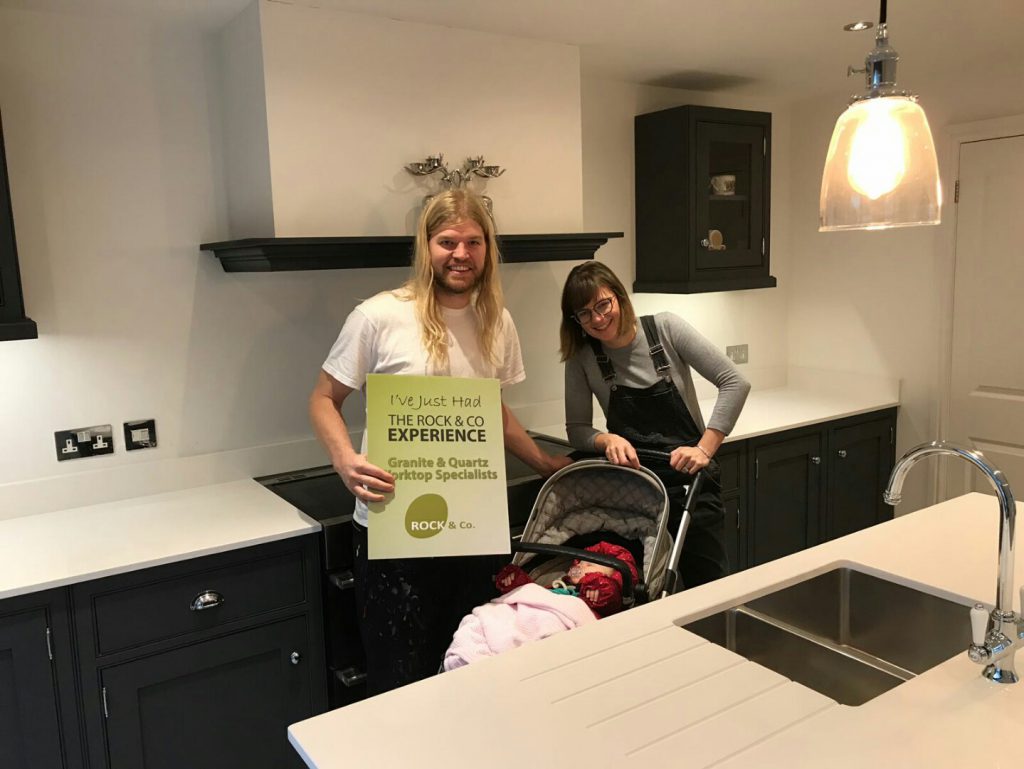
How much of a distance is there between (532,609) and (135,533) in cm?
115

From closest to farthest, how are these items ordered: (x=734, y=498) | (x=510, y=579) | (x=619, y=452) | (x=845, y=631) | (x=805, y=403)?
(x=845, y=631) < (x=510, y=579) < (x=619, y=452) < (x=734, y=498) < (x=805, y=403)

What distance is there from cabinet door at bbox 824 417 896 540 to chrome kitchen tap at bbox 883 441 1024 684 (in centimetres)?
234

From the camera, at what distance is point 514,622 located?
180cm

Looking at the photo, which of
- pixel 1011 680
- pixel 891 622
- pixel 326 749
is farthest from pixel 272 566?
pixel 1011 680

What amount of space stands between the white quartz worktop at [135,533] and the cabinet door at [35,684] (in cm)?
8

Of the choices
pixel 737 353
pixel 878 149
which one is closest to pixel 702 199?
pixel 737 353

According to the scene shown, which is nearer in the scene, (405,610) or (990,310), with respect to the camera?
(405,610)

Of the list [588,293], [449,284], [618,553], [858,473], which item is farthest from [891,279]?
[449,284]

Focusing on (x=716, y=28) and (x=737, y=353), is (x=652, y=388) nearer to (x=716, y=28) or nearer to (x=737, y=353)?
(x=716, y=28)

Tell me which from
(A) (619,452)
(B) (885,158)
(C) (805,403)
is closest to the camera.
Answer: (B) (885,158)

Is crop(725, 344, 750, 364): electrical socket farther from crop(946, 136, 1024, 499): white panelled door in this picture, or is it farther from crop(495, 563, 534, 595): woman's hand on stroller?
crop(495, 563, 534, 595): woman's hand on stroller

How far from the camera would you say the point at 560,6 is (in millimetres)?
2494

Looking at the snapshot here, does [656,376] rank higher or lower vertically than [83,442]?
higher

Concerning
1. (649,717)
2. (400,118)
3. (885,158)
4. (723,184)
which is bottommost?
(649,717)
